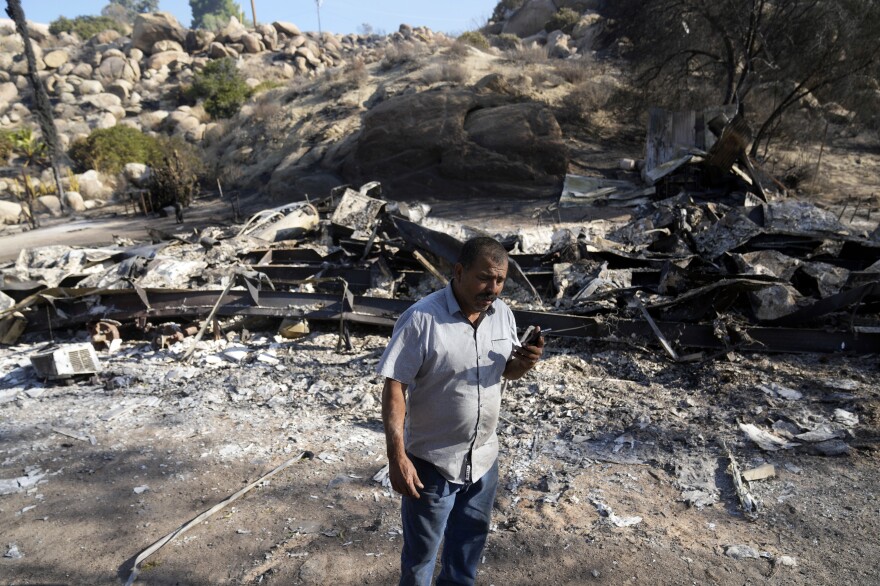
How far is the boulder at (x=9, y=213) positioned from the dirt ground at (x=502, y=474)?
18414 mm

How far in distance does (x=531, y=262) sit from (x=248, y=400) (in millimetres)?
4122

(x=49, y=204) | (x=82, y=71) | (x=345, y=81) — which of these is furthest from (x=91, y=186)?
(x=82, y=71)

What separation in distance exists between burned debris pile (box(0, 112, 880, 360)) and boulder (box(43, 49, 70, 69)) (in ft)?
140

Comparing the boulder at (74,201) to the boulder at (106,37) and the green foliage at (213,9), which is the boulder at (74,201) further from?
the green foliage at (213,9)

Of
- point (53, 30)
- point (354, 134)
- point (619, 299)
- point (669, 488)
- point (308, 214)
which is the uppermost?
point (53, 30)

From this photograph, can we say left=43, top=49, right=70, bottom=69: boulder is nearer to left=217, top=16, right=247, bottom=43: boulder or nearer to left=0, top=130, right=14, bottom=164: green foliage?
left=217, top=16, right=247, bottom=43: boulder

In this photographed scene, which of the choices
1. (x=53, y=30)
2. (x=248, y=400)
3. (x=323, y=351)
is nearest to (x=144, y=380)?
(x=248, y=400)

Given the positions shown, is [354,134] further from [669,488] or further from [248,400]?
[669,488]

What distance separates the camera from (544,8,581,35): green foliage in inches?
1366

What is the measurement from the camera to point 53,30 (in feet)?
163

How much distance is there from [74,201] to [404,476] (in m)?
25.3

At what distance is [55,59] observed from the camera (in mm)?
42188

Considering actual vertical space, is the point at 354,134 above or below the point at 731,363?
above

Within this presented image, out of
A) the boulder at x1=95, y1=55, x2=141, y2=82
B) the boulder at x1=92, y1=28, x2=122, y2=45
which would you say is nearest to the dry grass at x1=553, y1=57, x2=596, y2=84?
the boulder at x1=95, y1=55, x2=141, y2=82
